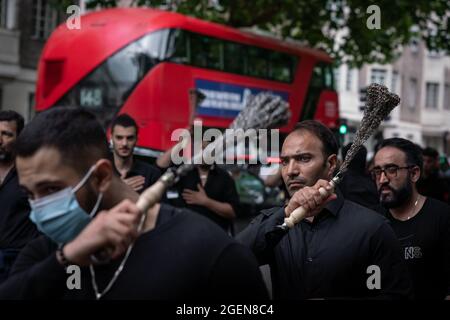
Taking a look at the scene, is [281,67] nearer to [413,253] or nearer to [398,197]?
[398,197]

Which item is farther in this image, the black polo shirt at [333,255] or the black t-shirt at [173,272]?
the black polo shirt at [333,255]

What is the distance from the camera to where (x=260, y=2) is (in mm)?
17297

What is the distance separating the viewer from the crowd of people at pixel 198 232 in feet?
7.38

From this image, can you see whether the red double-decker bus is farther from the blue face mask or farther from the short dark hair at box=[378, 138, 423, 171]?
the blue face mask

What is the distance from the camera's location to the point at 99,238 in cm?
212

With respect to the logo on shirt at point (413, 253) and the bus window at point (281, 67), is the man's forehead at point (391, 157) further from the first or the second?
the bus window at point (281, 67)

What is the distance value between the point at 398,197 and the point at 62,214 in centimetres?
282

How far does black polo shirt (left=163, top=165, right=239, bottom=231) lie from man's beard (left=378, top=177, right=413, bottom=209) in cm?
252

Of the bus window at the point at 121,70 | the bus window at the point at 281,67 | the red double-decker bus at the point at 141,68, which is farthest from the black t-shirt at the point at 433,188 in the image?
the bus window at the point at 281,67

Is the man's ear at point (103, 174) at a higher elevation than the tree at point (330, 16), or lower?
lower

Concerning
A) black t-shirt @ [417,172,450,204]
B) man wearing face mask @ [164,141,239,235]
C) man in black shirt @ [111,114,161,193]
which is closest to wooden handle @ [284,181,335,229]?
man in black shirt @ [111,114,161,193]

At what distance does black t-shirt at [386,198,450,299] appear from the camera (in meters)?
4.33
